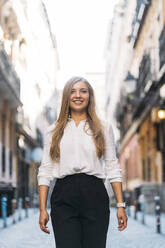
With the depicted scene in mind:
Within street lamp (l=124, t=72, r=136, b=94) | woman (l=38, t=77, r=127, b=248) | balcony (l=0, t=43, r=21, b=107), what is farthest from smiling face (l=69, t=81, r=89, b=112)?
street lamp (l=124, t=72, r=136, b=94)

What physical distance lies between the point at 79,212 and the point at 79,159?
33 centimetres

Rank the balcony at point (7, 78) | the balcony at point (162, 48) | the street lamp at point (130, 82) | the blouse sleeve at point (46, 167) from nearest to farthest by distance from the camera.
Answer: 1. the blouse sleeve at point (46, 167)
2. the balcony at point (7, 78)
3. the balcony at point (162, 48)
4. the street lamp at point (130, 82)

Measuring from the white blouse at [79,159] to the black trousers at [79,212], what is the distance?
2.4 inches

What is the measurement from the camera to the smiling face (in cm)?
354

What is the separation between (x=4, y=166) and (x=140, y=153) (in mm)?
13174

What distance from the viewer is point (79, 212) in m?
3.30

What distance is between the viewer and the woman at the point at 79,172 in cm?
326

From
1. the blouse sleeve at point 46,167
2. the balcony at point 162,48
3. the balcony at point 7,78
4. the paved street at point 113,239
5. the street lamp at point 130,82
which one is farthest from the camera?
the street lamp at point 130,82

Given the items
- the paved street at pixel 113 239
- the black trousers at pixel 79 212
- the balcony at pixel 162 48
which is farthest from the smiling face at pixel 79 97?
the balcony at pixel 162 48

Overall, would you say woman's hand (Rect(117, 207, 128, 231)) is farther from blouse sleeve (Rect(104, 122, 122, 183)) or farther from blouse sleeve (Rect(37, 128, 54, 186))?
blouse sleeve (Rect(37, 128, 54, 186))

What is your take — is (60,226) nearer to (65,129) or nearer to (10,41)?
(65,129)

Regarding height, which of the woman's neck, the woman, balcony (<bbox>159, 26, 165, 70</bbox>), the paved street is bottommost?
the paved street

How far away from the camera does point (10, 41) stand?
16.4m

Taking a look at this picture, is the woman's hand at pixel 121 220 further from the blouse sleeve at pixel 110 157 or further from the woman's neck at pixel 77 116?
the woman's neck at pixel 77 116
